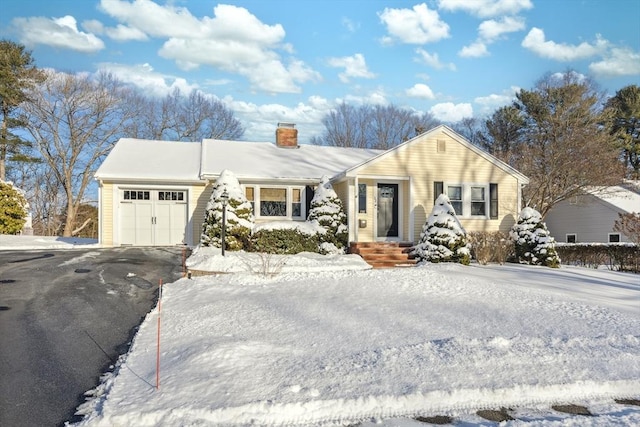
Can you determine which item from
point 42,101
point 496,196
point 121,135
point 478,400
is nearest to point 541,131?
point 496,196

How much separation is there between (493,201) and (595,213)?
31.9 feet

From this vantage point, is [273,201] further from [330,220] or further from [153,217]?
[153,217]

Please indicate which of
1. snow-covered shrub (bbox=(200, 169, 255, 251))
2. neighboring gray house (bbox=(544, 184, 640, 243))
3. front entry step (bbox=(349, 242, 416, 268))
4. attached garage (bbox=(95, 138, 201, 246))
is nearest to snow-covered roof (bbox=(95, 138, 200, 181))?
attached garage (bbox=(95, 138, 201, 246))

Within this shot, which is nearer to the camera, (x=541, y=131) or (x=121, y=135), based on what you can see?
(x=541, y=131)

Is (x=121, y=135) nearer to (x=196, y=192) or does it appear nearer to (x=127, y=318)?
(x=196, y=192)

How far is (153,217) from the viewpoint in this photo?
16844mm

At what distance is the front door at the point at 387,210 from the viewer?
15.6 meters

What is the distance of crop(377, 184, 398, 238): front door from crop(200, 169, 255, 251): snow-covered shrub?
4690 mm

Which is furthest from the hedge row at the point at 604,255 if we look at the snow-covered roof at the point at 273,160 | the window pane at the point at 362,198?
the snow-covered roof at the point at 273,160

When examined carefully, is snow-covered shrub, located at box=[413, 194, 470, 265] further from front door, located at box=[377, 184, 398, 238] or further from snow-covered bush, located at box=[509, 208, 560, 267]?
front door, located at box=[377, 184, 398, 238]

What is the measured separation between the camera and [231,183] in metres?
13.9

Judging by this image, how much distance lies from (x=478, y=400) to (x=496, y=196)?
42.4ft

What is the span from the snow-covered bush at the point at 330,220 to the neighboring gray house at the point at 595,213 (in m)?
13.6

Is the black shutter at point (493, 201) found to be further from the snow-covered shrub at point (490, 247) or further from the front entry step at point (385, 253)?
the front entry step at point (385, 253)
